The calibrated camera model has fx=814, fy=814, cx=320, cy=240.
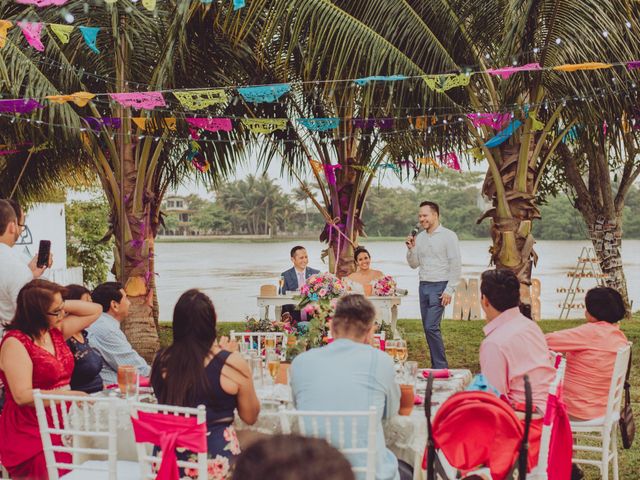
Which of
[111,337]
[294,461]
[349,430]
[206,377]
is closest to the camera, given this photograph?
[294,461]

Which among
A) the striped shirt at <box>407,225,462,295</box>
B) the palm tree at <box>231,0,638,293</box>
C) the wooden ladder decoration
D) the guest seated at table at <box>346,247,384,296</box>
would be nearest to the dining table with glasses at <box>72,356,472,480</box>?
the striped shirt at <box>407,225,462,295</box>

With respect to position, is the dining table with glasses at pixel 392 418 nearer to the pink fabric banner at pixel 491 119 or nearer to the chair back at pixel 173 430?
the chair back at pixel 173 430

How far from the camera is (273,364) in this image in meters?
4.86

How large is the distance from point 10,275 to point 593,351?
3636 millimetres

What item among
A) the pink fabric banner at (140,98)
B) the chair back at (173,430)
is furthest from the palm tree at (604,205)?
the chair back at (173,430)

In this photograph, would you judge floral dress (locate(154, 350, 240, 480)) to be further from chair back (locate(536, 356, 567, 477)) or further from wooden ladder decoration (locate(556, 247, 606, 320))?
wooden ladder decoration (locate(556, 247, 606, 320))

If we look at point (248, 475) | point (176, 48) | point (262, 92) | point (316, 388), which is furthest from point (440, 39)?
point (248, 475)

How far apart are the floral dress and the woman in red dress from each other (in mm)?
961

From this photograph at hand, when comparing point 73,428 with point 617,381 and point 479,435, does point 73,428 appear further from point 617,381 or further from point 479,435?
point 617,381

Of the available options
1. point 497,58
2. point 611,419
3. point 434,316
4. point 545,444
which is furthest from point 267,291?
point 545,444

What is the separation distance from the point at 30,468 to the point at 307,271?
20.4 feet

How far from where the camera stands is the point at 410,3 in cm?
901

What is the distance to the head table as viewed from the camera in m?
4.10

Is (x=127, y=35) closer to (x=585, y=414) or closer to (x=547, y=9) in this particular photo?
(x=547, y=9)
